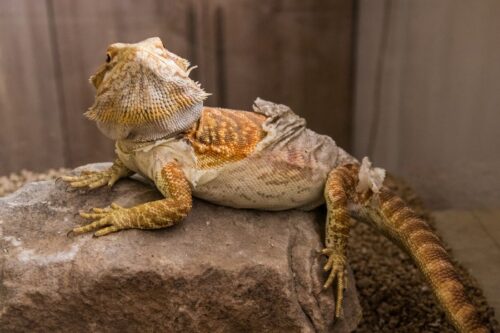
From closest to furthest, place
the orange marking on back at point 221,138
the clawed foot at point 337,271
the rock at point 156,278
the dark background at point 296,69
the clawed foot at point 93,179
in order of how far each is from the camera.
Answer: the rock at point 156,278 < the clawed foot at point 337,271 < the orange marking on back at point 221,138 < the clawed foot at point 93,179 < the dark background at point 296,69

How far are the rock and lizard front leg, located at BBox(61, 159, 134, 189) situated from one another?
0.16 metres

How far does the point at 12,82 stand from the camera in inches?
147

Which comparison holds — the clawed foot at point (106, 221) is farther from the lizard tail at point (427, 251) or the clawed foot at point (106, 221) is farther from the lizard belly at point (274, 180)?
the lizard tail at point (427, 251)

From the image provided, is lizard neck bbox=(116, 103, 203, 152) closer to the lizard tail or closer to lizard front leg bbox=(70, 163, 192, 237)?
lizard front leg bbox=(70, 163, 192, 237)

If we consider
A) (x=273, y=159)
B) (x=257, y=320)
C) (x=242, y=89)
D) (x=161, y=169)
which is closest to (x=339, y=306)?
(x=257, y=320)

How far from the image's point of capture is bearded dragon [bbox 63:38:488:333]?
87.7 inches

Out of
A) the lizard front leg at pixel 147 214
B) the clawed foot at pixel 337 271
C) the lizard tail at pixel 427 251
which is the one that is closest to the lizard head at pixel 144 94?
the lizard front leg at pixel 147 214

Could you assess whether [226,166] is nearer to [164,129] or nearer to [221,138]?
[221,138]

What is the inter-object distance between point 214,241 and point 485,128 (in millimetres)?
1789

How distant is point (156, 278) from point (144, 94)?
71 cm

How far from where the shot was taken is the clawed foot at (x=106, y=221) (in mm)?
2205

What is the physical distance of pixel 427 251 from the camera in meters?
2.46

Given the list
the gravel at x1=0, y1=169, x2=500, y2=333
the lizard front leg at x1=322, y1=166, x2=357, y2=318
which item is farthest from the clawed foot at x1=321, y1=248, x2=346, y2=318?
the gravel at x1=0, y1=169, x2=500, y2=333

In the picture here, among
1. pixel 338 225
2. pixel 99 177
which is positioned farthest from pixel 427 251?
pixel 99 177
